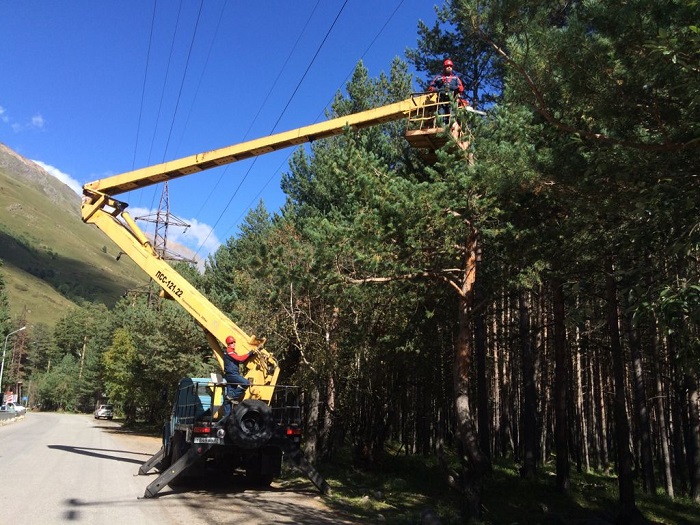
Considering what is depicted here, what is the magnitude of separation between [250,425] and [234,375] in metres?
1.44

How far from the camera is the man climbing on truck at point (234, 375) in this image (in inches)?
470

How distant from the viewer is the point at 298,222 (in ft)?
66.0

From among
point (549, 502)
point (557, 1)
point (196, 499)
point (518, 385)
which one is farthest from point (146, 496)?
point (518, 385)

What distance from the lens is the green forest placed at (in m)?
5.91

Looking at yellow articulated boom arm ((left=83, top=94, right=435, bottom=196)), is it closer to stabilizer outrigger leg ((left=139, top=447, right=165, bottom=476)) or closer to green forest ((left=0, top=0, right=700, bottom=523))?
green forest ((left=0, top=0, right=700, bottom=523))

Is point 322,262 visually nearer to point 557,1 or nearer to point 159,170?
point 557,1

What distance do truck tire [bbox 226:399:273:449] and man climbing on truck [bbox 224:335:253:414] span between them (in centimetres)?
79

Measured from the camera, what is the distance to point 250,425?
11.0m

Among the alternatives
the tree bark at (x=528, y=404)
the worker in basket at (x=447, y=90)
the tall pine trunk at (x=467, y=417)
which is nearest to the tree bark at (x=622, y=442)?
the tall pine trunk at (x=467, y=417)

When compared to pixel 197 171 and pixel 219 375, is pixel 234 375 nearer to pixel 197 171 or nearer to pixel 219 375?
pixel 219 375

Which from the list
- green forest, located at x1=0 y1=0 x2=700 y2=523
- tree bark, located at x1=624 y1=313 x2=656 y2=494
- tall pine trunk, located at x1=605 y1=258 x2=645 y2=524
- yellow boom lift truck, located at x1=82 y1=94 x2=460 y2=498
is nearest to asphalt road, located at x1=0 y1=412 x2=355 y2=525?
yellow boom lift truck, located at x1=82 y1=94 x2=460 y2=498

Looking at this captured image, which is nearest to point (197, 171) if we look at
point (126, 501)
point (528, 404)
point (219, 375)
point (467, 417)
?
point (219, 375)

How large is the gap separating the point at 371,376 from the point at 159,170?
8879mm

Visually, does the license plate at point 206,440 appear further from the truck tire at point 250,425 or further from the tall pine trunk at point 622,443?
the tall pine trunk at point 622,443
